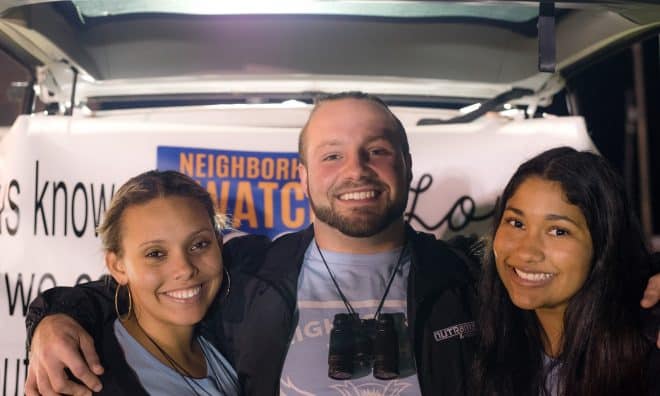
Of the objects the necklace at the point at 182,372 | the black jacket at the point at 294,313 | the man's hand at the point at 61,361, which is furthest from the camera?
the black jacket at the point at 294,313

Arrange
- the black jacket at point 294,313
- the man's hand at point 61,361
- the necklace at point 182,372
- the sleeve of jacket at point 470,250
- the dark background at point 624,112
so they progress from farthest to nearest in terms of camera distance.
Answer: the dark background at point 624,112, the sleeve of jacket at point 470,250, the black jacket at point 294,313, the necklace at point 182,372, the man's hand at point 61,361

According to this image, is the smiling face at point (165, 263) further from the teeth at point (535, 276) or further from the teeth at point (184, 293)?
the teeth at point (535, 276)

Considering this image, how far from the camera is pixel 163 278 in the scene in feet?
4.20

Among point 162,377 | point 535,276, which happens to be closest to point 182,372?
point 162,377

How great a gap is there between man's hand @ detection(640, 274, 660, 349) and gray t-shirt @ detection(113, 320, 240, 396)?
0.85m

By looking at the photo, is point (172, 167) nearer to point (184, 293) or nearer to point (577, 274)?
point (184, 293)

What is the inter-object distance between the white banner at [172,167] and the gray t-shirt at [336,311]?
0.70 feet

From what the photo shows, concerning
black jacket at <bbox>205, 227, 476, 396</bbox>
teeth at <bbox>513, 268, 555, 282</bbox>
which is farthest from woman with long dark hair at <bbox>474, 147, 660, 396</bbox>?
black jacket at <bbox>205, 227, 476, 396</bbox>

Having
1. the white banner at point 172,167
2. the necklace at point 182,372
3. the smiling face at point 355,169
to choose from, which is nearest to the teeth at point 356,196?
the smiling face at point 355,169

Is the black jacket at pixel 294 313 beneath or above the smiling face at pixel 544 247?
beneath

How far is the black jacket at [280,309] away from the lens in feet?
4.41

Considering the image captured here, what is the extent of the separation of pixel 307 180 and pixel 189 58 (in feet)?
1.75

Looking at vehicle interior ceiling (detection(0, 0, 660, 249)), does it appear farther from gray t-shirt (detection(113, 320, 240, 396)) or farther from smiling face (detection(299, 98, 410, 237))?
gray t-shirt (detection(113, 320, 240, 396))

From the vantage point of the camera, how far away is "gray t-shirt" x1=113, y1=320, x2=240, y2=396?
1210 mm
